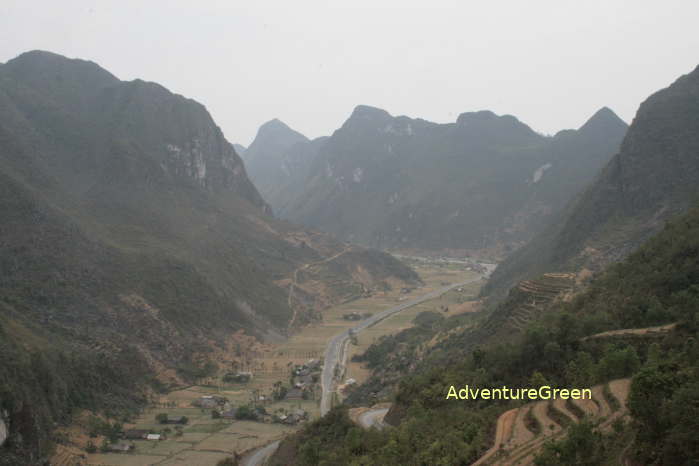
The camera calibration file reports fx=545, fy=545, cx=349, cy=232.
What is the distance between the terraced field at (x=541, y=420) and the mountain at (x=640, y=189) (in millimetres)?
37418

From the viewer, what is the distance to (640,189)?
72.0m

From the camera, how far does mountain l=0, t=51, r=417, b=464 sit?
160 feet

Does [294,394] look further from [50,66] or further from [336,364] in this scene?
[50,66]

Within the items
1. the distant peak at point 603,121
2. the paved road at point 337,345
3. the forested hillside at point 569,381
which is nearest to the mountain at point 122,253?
the paved road at point 337,345

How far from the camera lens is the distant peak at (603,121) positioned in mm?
185875

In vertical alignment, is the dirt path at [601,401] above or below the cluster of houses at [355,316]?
above

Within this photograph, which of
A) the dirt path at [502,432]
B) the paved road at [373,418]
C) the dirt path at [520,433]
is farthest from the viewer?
the paved road at [373,418]

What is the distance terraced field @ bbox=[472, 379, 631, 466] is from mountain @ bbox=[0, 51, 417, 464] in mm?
30361

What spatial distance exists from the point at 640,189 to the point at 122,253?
68.9m

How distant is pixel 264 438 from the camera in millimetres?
44219

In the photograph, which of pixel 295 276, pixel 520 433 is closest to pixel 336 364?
pixel 295 276

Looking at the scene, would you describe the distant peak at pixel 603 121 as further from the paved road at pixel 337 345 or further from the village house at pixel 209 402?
the village house at pixel 209 402

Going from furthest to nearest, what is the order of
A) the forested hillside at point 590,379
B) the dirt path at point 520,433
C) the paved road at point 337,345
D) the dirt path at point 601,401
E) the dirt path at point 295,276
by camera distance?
the dirt path at point 295,276, the paved road at point 337,345, the dirt path at point 520,433, the dirt path at point 601,401, the forested hillside at point 590,379

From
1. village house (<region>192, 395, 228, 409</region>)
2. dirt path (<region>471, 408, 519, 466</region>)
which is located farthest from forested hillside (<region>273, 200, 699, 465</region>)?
village house (<region>192, 395, 228, 409</region>)
